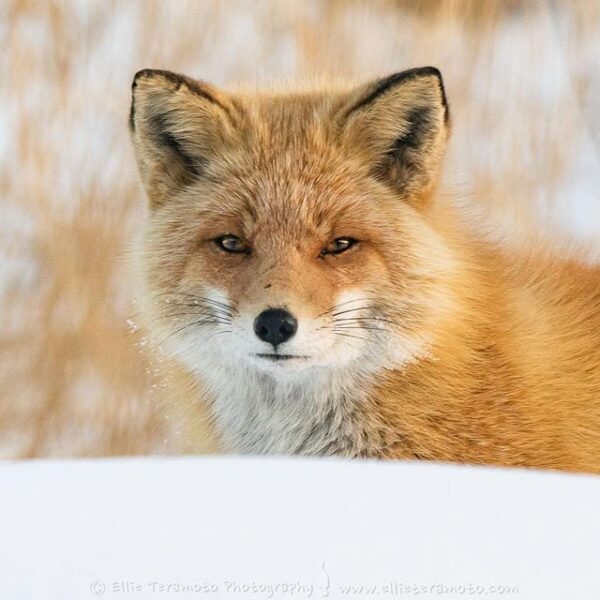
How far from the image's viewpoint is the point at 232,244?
1744 mm

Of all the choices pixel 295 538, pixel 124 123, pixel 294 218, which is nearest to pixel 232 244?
pixel 294 218

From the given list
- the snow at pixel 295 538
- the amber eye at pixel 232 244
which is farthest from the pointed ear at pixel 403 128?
the snow at pixel 295 538

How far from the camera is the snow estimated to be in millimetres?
1282

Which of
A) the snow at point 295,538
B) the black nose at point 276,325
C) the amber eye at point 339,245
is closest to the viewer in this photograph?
the snow at point 295,538

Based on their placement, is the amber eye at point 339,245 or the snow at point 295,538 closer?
the snow at point 295,538

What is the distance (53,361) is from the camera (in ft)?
8.47

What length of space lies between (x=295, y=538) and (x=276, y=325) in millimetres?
401

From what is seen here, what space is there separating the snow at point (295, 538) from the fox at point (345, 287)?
1.08ft

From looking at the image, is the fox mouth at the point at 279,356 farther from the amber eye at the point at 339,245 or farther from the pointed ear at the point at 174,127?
the pointed ear at the point at 174,127

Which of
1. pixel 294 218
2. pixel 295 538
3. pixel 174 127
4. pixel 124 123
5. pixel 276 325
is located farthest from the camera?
pixel 124 123

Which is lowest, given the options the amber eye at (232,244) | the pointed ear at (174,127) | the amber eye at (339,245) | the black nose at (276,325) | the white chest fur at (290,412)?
the white chest fur at (290,412)

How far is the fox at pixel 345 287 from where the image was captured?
1.71 m

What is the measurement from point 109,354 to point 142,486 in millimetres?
1127

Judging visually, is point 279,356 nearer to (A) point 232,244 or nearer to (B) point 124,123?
(A) point 232,244
